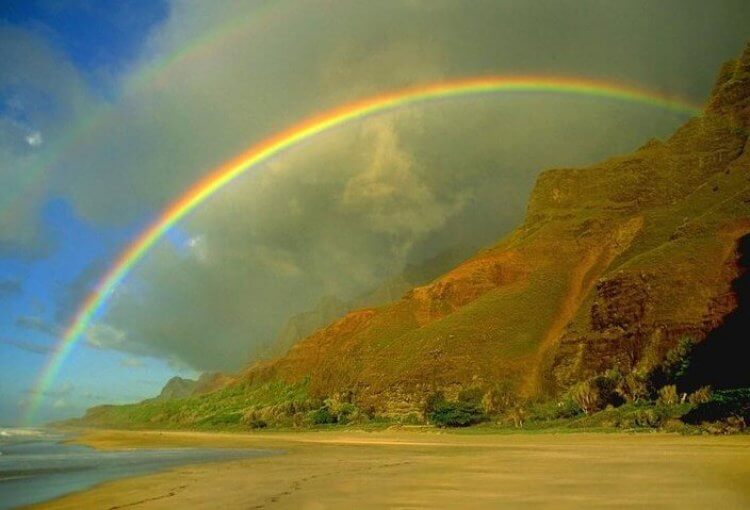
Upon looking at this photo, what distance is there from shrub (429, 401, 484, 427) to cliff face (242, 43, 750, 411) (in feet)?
39.1

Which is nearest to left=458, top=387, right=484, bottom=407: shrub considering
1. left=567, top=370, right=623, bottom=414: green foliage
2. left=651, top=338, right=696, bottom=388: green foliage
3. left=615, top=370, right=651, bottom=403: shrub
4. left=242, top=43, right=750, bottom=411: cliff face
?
left=242, top=43, right=750, bottom=411: cliff face

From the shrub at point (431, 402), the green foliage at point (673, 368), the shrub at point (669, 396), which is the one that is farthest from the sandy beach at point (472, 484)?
the shrub at point (431, 402)

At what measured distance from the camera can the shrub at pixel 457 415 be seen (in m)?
54.5

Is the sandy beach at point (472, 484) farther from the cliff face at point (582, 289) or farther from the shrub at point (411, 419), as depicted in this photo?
the shrub at point (411, 419)

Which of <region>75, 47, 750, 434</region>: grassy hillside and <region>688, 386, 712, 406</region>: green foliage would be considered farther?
<region>75, 47, 750, 434</region>: grassy hillside

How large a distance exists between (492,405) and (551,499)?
161 feet

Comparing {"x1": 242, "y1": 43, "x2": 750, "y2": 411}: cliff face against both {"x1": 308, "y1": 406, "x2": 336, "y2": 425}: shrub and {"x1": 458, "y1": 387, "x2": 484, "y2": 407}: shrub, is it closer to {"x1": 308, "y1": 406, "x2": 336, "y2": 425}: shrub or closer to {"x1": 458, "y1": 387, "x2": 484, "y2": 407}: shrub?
{"x1": 458, "y1": 387, "x2": 484, "y2": 407}: shrub

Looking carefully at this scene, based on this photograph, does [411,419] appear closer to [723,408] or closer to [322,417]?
[322,417]

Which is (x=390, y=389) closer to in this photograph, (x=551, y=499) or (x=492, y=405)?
(x=492, y=405)

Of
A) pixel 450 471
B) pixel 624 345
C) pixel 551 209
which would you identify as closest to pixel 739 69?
pixel 551 209

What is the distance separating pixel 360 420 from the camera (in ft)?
238

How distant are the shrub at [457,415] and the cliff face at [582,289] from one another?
1192 cm

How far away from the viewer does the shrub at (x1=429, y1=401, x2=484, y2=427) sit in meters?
54.5

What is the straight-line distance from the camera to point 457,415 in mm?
54938
